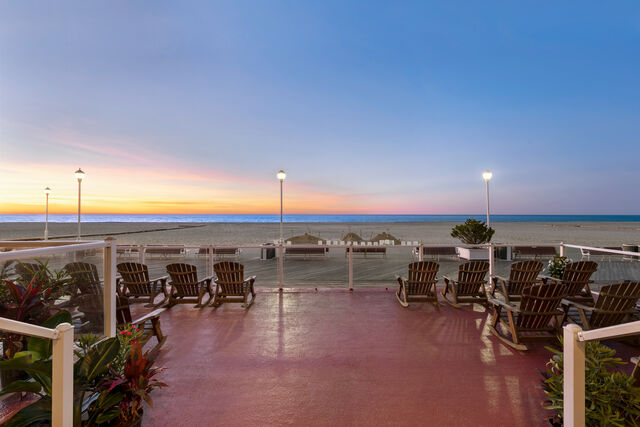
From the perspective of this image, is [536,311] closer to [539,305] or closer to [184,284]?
→ [539,305]

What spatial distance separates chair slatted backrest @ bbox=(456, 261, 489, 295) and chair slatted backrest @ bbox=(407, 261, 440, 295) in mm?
464

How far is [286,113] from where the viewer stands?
1380 cm

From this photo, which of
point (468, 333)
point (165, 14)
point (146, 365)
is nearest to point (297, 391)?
point (146, 365)

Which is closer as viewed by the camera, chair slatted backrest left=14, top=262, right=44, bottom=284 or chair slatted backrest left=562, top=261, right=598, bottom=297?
chair slatted backrest left=14, top=262, right=44, bottom=284

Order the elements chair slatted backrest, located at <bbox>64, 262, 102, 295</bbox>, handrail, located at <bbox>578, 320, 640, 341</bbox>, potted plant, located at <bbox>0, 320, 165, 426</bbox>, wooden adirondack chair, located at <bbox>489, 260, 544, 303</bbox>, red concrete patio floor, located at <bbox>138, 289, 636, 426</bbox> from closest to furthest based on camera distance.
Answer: handrail, located at <bbox>578, 320, 640, 341</bbox>, potted plant, located at <bbox>0, 320, 165, 426</bbox>, red concrete patio floor, located at <bbox>138, 289, 636, 426</bbox>, chair slatted backrest, located at <bbox>64, 262, 102, 295</bbox>, wooden adirondack chair, located at <bbox>489, 260, 544, 303</bbox>

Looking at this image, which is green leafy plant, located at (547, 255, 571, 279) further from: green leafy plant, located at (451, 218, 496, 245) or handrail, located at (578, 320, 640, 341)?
handrail, located at (578, 320, 640, 341)

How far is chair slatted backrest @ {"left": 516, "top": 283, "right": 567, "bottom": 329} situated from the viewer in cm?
334

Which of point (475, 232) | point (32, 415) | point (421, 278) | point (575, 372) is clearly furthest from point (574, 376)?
point (475, 232)

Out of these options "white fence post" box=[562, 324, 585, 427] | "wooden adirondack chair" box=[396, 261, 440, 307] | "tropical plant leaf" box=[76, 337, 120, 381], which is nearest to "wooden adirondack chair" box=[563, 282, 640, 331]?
"wooden adirondack chair" box=[396, 261, 440, 307]

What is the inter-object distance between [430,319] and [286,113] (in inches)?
469

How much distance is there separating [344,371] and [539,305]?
2511mm

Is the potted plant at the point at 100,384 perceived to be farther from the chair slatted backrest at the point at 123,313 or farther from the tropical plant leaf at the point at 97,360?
the chair slatted backrest at the point at 123,313

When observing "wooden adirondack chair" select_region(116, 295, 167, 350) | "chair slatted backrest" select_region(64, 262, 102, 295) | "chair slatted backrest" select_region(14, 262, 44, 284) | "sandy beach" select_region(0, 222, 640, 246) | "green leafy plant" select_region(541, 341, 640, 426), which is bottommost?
"sandy beach" select_region(0, 222, 640, 246)

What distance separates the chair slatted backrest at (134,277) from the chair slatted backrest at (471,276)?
18.5 ft
